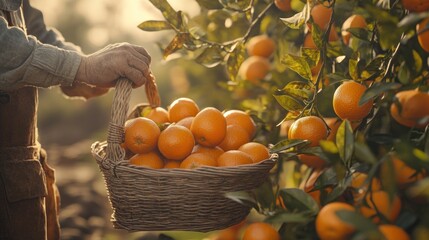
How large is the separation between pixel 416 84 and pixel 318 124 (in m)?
0.25

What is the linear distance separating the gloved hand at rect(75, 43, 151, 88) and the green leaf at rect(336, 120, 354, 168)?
0.56m

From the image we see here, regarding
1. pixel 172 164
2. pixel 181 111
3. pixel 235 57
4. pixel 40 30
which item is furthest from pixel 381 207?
pixel 40 30

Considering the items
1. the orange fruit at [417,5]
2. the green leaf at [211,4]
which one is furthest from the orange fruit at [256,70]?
the orange fruit at [417,5]

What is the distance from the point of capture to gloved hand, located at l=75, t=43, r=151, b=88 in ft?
4.48

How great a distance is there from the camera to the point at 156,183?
1.25 metres

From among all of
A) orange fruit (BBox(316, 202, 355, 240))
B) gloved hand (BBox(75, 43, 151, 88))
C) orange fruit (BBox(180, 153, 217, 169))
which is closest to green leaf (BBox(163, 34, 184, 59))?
gloved hand (BBox(75, 43, 151, 88))

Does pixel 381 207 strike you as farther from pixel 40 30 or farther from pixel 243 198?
pixel 40 30

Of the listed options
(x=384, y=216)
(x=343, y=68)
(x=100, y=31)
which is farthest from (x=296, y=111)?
(x=100, y=31)

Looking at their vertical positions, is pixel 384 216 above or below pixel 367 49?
below

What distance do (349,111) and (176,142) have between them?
42cm

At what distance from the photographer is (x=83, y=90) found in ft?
5.99

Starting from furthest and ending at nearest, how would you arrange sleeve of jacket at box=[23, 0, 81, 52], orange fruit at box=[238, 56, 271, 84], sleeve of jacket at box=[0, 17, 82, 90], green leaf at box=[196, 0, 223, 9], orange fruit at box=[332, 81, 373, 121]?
1. orange fruit at box=[238, 56, 271, 84]
2. sleeve of jacket at box=[23, 0, 81, 52]
3. green leaf at box=[196, 0, 223, 9]
4. sleeve of jacket at box=[0, 17, 82, 90]
5. orange fruit at box=[332, 81, 373, 121]

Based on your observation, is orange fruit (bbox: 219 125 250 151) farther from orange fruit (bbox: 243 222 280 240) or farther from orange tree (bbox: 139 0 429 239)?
orange fruit (bbox: 243 222 280 240)

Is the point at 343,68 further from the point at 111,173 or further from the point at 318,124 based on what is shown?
the point at 111,173
